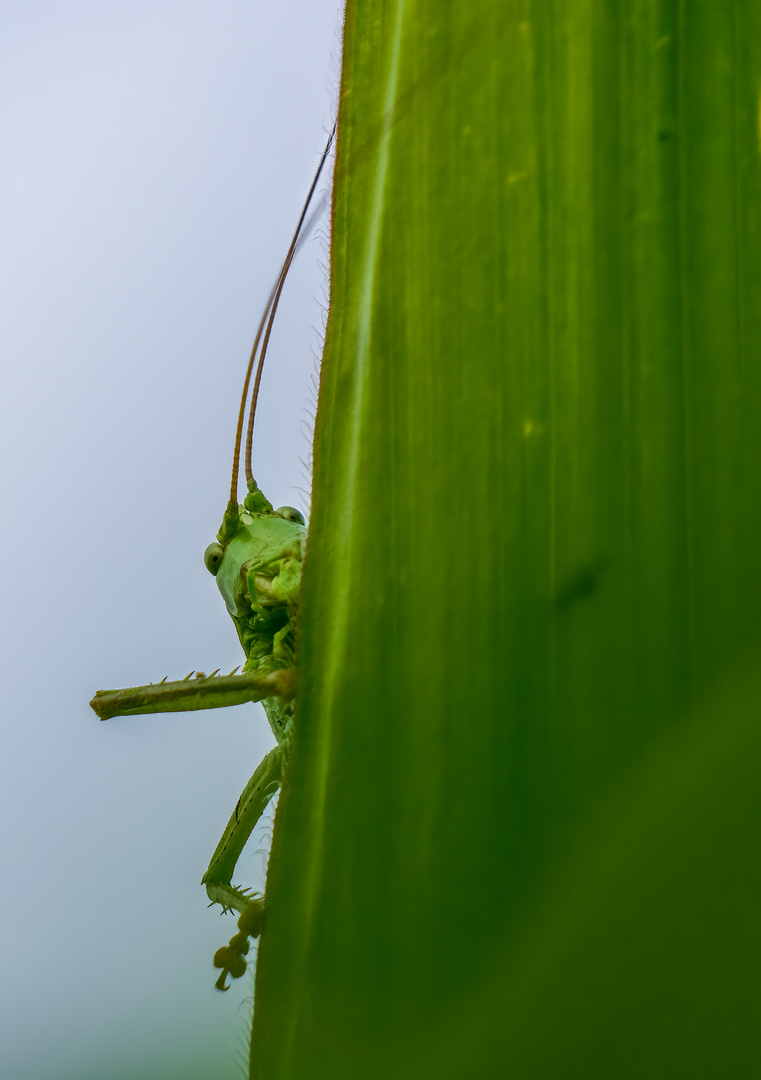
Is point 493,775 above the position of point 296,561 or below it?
below

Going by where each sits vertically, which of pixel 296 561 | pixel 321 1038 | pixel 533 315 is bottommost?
pixel 321 1038

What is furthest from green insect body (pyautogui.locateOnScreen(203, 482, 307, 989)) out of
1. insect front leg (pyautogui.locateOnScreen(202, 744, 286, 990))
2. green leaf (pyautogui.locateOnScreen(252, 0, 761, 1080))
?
green leaf (pyautogui.locateOnScreen(252, 0, 761, 1080))

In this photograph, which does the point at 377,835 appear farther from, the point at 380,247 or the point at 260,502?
the point at 260,502

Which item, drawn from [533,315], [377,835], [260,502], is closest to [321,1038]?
[377,835]

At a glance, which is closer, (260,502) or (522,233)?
(522,233)

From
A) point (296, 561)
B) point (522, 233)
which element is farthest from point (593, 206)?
point (296, 561)

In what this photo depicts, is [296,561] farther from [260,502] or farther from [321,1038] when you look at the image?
[321,1038]

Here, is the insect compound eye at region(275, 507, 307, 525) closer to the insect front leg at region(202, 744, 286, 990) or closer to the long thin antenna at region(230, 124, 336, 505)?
the long thin antenna at region(230, 124, 336, 505)
